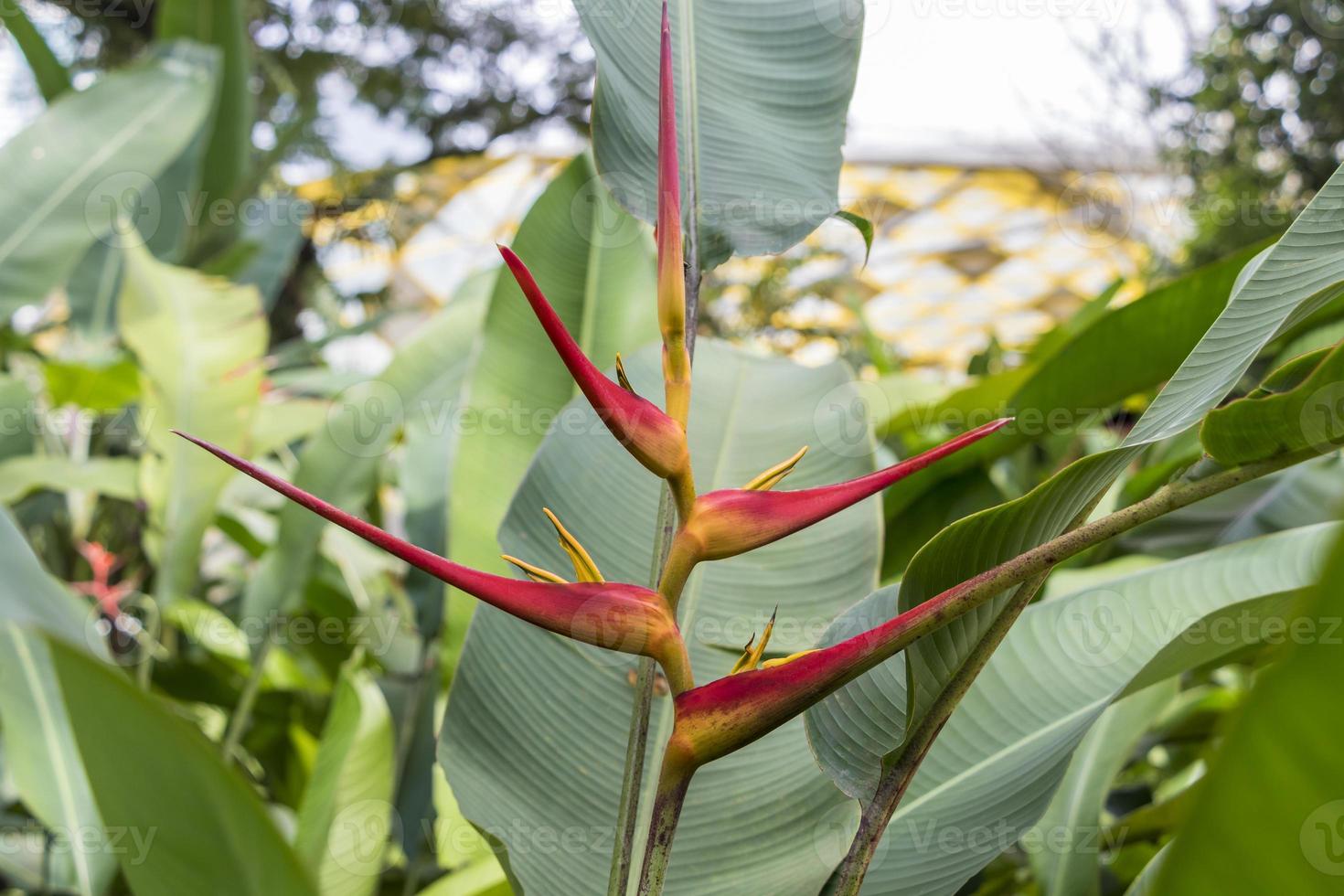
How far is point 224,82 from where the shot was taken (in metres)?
1.58

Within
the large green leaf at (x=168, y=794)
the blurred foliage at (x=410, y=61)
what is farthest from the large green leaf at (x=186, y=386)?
the blurred foliage at (x=410, y=61)

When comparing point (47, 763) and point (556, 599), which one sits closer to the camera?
point (556, 599)

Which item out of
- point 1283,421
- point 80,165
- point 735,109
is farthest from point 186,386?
point 1283,421

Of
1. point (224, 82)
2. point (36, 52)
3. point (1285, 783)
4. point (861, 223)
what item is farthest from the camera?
point (224, 82)

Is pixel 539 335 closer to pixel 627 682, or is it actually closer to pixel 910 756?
pixel 627 682

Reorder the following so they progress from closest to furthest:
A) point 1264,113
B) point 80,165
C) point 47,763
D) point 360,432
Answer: point 47,763
point 360,432
point 80,165
point 1264,113

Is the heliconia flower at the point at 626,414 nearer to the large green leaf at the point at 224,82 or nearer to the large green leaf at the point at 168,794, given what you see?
the large green leaf at the point at 168,794

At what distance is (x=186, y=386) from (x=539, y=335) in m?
0.41

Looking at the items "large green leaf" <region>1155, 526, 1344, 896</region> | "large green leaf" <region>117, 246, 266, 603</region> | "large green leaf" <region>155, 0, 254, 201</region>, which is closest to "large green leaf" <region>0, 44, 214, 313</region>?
"large green leaf" <region>117, 246, 266, 603</region>

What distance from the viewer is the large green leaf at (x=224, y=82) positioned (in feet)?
5.08

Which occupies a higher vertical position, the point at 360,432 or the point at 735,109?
the point at 735,109

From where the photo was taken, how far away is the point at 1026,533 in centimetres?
28

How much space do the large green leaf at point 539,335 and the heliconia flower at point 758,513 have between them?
31 cm

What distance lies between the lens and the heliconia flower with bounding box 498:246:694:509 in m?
0.22
